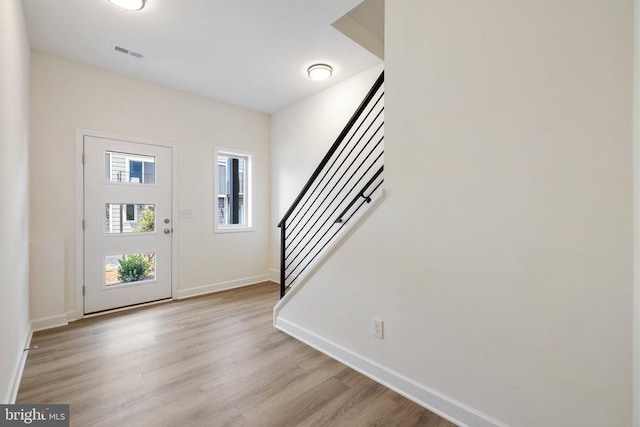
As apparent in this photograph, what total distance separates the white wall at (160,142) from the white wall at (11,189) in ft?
2.21

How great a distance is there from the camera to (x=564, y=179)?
1240 millimetres

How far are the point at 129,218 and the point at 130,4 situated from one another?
89.6 inches

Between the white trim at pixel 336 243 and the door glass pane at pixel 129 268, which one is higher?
the white trim at pixel 336 243

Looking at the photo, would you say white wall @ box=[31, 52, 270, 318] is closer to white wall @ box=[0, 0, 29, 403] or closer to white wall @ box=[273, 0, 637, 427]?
white wall @ box=[0, 0, 29, 403]

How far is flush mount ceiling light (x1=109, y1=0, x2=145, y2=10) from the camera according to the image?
2.15m

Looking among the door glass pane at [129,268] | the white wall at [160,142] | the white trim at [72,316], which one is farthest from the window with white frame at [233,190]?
the white trim at [72,316]

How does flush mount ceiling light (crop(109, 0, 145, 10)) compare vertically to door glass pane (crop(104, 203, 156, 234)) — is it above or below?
above

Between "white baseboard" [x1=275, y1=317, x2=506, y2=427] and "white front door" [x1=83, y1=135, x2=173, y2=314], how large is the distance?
2317 mm

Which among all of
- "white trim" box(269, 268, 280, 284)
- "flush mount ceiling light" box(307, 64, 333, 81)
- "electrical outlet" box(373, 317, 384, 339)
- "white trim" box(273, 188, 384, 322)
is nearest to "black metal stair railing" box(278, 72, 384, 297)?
"white trim" box(273, 188, 384, 322)

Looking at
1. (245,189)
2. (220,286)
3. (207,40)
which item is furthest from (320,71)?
(220,286)

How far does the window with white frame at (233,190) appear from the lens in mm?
4359

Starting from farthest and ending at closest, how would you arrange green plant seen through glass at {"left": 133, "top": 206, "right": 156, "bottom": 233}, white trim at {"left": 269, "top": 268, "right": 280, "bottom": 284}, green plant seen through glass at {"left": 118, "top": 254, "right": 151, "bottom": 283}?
1. white trim at {"left": 269, "top": 268, "right": 280, "bottom": 284}
2. green plant seen through glass at {"left": 133, "top": 206, "right": 156, "bottom": 233}
3. green plant seen through glass at {"left": 118, "top": 254, "right": 151, "bottom": 283}

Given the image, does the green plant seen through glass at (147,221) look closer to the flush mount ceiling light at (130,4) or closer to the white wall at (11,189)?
the white wall at (11,189)

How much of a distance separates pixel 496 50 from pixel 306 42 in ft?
6.13
